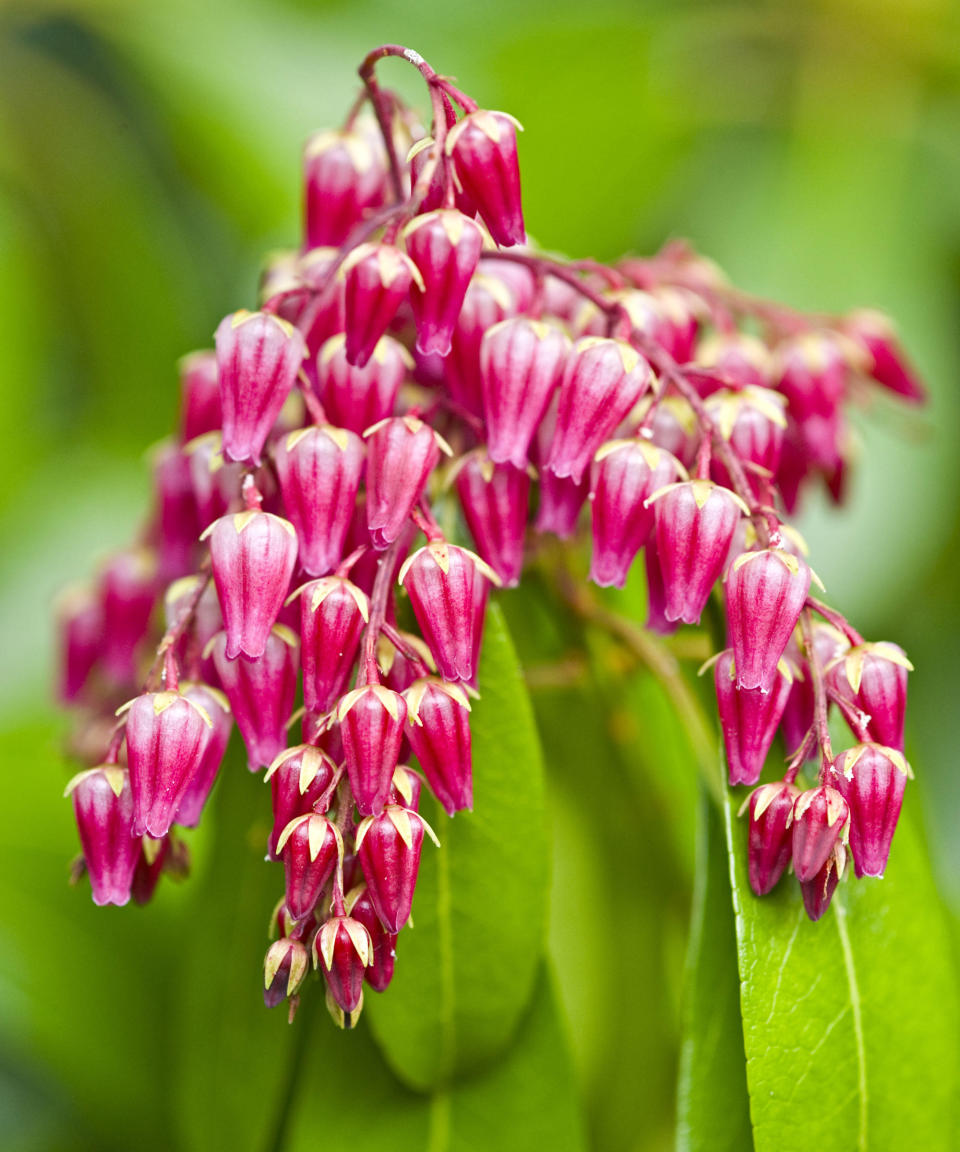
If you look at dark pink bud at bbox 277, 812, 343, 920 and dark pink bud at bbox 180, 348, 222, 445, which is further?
dark pink bud at bbox 180, 348, 222, 445

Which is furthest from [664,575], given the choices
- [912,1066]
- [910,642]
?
[910,642]

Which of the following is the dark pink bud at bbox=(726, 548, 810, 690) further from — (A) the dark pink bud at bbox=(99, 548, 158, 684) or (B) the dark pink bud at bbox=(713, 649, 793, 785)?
(A) the dark pink bud at bbox=(99, 548, 158, 684)

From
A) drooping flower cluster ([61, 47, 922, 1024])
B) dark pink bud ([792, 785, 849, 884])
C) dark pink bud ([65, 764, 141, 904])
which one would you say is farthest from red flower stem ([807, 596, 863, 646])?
dark pink bud ([65, 764, 141, 904])

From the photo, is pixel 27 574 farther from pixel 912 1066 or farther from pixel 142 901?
pixel 912 1066

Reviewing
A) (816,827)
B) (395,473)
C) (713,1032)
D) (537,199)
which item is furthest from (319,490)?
(537,199)

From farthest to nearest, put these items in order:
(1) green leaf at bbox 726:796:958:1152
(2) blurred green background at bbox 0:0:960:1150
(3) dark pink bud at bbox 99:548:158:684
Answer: (2) blurred green background at bbox 0:0:960:1150 < (3) dark pink bud at bbox 99:548:158:684 < (1) green leaf at bbox 726:796:958:1152
